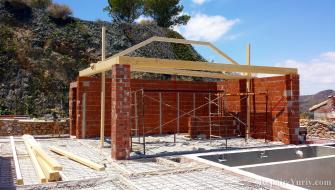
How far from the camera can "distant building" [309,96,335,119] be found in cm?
1683

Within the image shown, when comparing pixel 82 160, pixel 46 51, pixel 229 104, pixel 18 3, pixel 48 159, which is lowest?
pixel 82 160

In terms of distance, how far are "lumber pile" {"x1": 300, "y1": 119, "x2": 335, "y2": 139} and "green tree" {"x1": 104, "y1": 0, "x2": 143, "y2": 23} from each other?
21993mm

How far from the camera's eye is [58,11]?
1029 inches

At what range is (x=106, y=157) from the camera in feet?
24.8

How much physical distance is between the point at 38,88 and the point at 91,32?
8.64m

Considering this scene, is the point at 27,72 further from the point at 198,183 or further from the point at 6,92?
the point at 198,183

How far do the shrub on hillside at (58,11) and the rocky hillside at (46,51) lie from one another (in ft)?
1.09

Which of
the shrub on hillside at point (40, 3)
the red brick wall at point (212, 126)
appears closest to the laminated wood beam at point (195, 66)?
the red brick wall at point (212, 126)

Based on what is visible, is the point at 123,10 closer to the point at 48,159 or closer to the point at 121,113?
the point at 121,113

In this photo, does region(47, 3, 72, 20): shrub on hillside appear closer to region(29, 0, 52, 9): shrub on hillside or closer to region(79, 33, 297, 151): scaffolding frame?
region(29, 0, 52, 9): shrub on hillside

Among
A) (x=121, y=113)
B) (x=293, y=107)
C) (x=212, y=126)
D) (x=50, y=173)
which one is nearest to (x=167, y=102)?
(x=212, y=126)

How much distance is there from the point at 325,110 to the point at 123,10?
20.3 metres

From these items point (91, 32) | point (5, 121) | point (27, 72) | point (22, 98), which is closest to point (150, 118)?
point (5, 121)

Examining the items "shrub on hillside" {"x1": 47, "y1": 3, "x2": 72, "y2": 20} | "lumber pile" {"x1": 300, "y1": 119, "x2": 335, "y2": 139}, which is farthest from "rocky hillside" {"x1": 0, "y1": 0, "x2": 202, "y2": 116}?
"lumber pile" {"x1": 300, "y1": 119, "x2": 335, "y2": 139}
